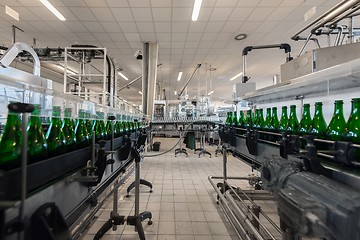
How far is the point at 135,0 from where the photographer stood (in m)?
3.20

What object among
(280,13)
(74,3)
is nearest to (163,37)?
(74,3)

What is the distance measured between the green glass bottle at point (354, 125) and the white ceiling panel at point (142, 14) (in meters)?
3.57

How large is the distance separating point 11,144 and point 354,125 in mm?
1103

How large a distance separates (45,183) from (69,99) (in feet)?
1.24

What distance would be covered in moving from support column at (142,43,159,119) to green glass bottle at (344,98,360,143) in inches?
176

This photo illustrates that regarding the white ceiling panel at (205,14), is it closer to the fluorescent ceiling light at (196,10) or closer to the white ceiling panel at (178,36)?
the fluorescent ceiling light at (196,10)

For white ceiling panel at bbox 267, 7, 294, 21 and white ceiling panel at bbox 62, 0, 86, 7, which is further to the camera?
white ceiling panel at bbox 267, 7, 294, 21

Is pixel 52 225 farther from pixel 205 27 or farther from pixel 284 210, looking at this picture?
pixel 205 27

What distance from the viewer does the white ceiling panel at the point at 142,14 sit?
3.49 metres

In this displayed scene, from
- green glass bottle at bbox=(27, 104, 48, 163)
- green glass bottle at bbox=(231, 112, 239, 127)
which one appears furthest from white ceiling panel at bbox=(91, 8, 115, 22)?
green glass bottle at bbox=(27, 104, 48, 163)

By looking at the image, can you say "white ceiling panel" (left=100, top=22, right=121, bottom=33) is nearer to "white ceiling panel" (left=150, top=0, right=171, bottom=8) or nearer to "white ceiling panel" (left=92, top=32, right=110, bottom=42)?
"white ceiling panel" (left=92, top=32, right=110, bottom=42)

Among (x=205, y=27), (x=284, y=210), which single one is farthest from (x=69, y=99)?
(x=205, y=27)

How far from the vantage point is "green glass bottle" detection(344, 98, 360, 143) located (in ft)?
2.31

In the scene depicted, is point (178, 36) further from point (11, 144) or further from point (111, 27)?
point (11, 144)
